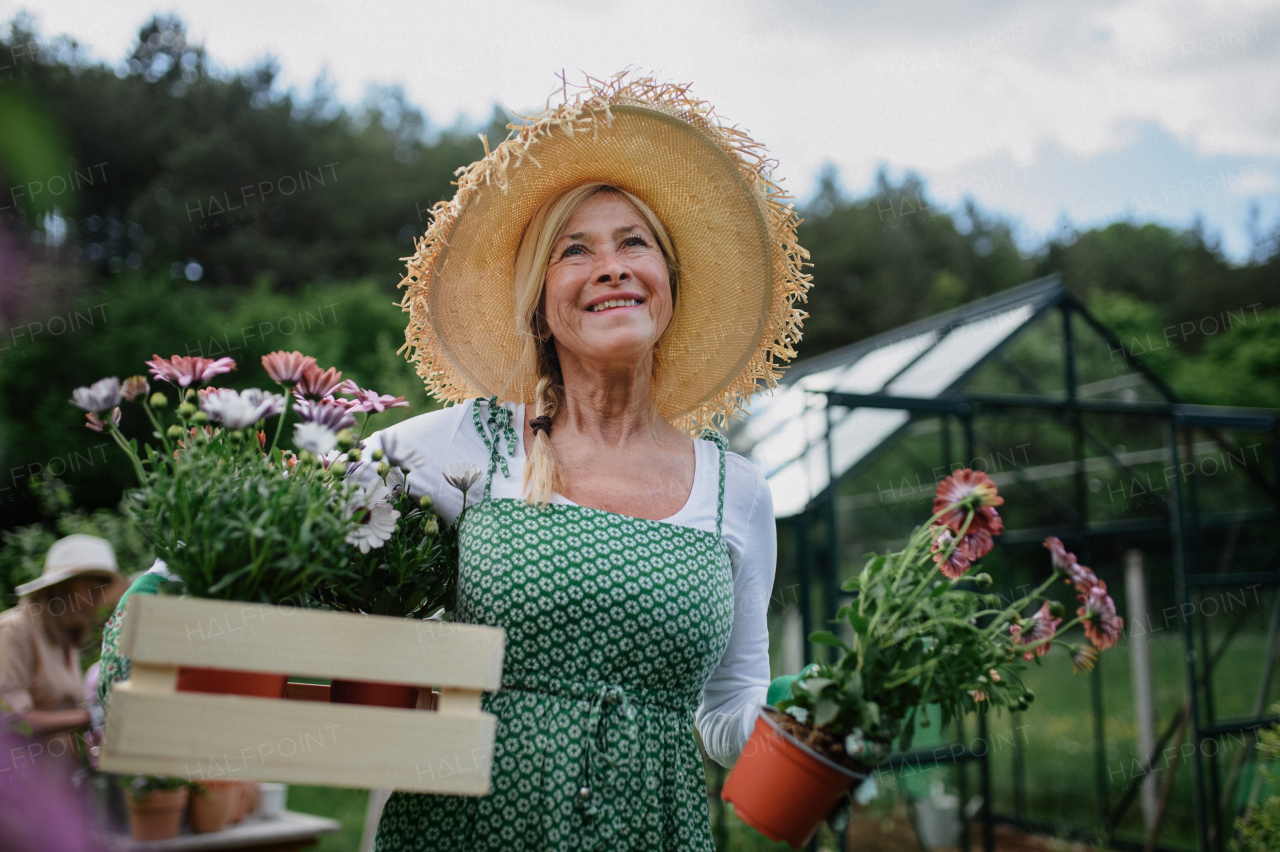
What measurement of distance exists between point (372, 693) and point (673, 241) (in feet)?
3.77

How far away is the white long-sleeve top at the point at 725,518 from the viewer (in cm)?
154

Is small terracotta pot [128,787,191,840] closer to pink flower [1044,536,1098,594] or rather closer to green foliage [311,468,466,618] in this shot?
green foliage [311,468,466,618]

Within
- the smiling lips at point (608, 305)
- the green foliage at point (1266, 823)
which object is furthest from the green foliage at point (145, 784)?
the green foliage at point (1266, 823)

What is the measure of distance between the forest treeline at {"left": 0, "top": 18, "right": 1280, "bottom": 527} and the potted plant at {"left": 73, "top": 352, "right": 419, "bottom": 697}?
218 inches

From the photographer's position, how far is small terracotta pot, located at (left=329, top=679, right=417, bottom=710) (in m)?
1.25

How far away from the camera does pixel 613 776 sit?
1378 mm

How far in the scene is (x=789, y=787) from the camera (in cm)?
119

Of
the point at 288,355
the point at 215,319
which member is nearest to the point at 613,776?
the point at 288,355

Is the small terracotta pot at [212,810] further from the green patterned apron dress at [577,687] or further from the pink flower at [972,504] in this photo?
the pink flower at [972,504]

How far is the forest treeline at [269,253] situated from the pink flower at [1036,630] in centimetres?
581

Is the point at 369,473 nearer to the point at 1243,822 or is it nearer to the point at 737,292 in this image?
the point at 737,292

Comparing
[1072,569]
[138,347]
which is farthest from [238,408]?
[138,347]

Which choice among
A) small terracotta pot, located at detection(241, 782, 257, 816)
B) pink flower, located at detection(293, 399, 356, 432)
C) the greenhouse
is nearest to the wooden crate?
pink flower, located at detection(293, 399, 356, 432)

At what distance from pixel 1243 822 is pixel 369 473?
448 centimetres
